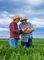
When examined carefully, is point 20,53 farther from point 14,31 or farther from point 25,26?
point 25,26

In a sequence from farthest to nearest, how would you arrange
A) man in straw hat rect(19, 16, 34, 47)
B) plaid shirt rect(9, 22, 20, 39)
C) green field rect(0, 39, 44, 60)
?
man in straw hat rect(19, 16, 34, 47)
plaid shirt rect(9, 22, 20, 39)
green field rect(0, 39, 44, 60)

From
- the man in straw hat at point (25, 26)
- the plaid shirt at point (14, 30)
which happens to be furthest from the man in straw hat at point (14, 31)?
the man in straw hat at point (25, 26)

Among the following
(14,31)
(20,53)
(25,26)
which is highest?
(25,26)

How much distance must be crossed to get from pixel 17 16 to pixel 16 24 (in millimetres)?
312

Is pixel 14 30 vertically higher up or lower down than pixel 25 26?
lower down

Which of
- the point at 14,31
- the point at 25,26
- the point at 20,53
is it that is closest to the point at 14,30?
the point at 14,31

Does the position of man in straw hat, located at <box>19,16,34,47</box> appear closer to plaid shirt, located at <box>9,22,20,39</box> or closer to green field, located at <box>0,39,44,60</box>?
plaid shirt, located at <box>9,22,20,39</box>

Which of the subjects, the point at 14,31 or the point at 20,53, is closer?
the point at 20,53

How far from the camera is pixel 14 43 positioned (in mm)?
3902

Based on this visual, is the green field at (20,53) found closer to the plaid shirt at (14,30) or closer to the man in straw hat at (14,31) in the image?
the man in straw hat at (14,31)

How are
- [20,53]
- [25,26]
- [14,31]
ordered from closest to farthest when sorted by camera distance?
[20,53] → [14,31] → [25,26]

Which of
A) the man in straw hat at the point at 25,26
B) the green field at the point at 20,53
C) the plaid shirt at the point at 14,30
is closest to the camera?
the green field at the point at 20,53

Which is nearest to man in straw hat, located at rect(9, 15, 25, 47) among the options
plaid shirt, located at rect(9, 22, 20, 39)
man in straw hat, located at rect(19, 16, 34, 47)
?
plaid shirt, located at rect(9, 22, 20, 39)

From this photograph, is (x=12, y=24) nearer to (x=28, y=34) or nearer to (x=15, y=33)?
(x=15, y=33)
